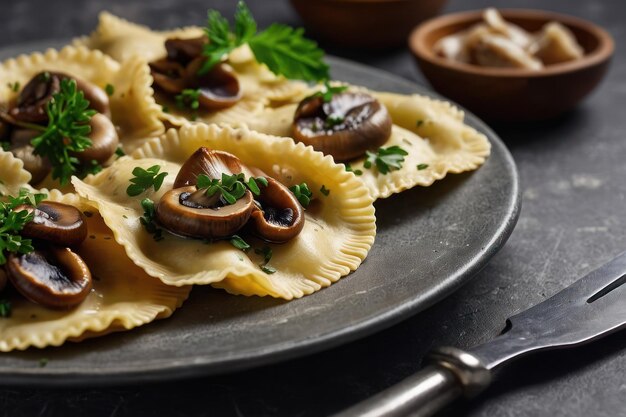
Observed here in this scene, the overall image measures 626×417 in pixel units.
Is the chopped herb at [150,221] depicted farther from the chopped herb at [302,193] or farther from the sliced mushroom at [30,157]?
the sliced mushroom at [30,157]

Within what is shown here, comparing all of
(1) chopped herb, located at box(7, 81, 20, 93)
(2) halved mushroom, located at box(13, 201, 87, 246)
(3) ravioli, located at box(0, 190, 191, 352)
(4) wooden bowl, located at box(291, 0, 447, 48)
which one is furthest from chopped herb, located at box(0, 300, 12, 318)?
(4) wooden bowl, located at box(291, 0, 447, 48)

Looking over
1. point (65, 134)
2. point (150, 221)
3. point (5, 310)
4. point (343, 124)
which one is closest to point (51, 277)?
point (5, 310)

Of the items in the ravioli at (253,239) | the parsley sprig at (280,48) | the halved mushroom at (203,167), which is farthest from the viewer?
the parsley sprig at (280,48)

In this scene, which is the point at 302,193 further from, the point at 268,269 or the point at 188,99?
the point at 188,99

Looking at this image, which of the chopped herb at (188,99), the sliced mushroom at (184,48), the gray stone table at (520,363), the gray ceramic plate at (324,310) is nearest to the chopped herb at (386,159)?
the gray ceramic plate at (324,310)

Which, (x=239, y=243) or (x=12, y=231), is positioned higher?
(x=12, y=231)

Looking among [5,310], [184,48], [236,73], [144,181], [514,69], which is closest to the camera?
[5,310]
